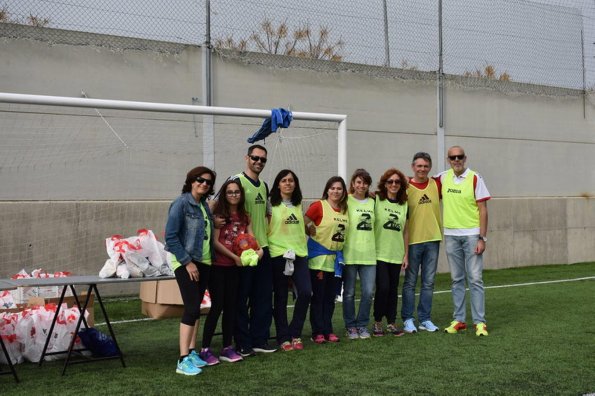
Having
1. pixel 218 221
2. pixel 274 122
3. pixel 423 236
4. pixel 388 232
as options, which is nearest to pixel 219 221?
pixel 218 221

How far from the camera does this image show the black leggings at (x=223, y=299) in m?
6.01

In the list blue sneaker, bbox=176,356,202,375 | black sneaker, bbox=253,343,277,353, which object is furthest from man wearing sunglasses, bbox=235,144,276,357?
blue sneaker, bbox=176,356,202,375

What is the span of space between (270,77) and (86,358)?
23.1 feet

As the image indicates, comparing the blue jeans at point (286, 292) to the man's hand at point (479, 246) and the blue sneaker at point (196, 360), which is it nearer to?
the blue sneaker at point (196, 360)

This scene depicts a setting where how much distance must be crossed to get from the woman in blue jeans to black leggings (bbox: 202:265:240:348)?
125 centimetres

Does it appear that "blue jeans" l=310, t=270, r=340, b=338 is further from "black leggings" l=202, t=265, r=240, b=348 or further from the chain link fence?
the chain link fence

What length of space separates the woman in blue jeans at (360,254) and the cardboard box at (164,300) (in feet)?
6.99

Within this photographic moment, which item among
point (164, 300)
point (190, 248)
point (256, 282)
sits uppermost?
point (190, 248)

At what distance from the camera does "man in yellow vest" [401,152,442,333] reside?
24.2ft

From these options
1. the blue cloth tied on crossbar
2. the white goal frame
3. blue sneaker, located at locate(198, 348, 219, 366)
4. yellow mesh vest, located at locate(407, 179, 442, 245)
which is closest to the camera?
blue sneaker, located at locate(198, 348, 219, 366)

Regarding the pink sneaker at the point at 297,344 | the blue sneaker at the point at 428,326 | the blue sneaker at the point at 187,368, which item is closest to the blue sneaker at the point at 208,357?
the blue sneaker at the point at 187,368

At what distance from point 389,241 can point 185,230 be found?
2263 millimetres

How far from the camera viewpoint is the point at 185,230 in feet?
18.7

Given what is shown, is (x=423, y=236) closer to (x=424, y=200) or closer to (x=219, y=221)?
(x=424, y=200)
